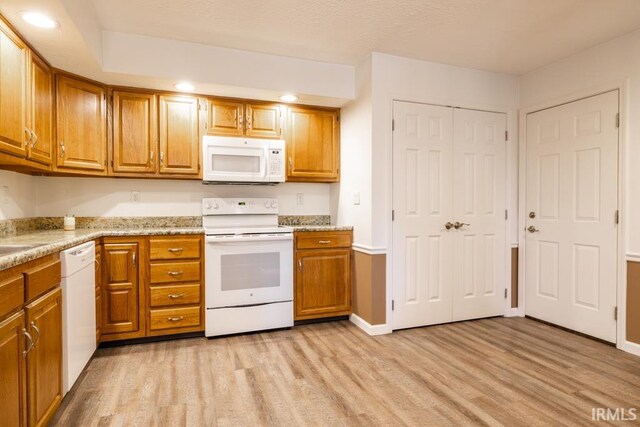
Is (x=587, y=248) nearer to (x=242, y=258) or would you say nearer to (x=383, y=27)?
(x=383, y=27)

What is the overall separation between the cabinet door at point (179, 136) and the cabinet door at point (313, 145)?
2.88 ft

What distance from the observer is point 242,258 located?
3127 mm

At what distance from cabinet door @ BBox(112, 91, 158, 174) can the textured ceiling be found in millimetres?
571

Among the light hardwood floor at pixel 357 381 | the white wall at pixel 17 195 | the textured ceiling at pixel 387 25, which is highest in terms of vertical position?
the textured ceiling at pixel 387 25

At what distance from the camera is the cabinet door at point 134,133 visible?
3.06 m

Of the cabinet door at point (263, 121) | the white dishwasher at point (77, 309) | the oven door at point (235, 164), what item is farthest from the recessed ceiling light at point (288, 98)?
the white dishwasher at point (77, 309)

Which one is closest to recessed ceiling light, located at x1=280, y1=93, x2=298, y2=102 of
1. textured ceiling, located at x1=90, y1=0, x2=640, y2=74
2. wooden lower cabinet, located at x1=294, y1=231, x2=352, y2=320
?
textured ceiling, located at x1=90, y1=0, x2=640, y2=74

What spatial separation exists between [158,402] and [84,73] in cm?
244

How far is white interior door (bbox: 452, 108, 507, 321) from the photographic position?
3.42m

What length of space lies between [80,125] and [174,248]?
1.22 metres

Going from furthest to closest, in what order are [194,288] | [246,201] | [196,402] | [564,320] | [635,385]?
[246,201]
[564,320]
[194,288]
[635,385]
[196,402]

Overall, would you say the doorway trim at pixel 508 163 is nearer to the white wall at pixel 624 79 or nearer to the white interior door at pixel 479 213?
the white interior door at pixel 479 213

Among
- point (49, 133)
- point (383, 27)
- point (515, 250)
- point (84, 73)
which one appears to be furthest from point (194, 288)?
point (515, 250)

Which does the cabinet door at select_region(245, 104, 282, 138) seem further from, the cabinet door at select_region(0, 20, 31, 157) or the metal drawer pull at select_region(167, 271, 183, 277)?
the cabinet door at select_region(0, 20, 31, 157)
